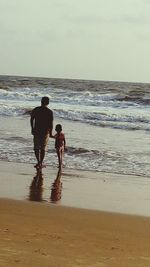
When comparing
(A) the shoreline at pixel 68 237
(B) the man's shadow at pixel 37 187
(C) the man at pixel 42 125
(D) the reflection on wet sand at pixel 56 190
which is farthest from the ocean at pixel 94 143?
(A) the shoreline at pixel 68 237

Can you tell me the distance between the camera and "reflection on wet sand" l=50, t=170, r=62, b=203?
7.48 metres

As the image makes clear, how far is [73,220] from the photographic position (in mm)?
6020

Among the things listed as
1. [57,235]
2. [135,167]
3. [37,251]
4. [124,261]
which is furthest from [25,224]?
[135,167]

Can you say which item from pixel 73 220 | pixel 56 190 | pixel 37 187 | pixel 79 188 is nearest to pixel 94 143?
pixel 79 188

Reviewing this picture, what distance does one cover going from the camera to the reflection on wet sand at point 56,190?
7484 millimetres

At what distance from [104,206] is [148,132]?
1209cm

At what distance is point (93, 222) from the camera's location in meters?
6.00

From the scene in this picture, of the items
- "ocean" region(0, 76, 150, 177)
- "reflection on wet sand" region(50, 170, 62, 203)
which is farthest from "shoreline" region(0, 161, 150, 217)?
"ocean" region(0, 76, 150, 177)

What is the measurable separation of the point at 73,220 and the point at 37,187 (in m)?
2.42

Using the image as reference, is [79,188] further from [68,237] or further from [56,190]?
[68,237]

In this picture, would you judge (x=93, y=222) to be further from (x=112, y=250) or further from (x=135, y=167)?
(x=135, y=167)

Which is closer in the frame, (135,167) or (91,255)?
(91,255)

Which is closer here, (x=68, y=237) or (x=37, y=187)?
(x=68, y=237)

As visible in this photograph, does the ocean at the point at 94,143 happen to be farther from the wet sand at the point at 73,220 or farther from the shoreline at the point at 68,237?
the shoreline at the point at 68,237
